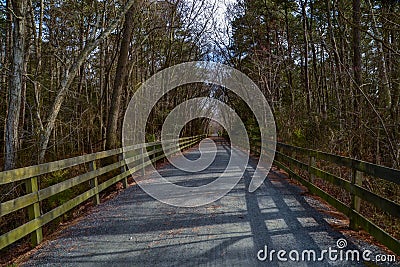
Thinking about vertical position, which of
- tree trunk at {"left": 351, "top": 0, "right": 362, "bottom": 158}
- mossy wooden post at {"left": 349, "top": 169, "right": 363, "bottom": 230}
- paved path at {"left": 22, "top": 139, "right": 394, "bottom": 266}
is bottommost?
paved path at {"left": 22, "top": 139, "right": 394, "bottom": 266}

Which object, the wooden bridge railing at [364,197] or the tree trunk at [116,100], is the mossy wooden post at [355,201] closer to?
the wooden bridge railing at [364,197]

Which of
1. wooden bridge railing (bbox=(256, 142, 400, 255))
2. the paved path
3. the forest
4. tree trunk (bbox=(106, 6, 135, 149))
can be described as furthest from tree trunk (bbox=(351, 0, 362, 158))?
tree trunk (bbox=(106, 6, 135, 149))

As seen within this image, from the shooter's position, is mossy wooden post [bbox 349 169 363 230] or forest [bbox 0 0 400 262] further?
forest [bbox 0 0 400 262]

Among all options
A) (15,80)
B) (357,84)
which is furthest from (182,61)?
(15,80)

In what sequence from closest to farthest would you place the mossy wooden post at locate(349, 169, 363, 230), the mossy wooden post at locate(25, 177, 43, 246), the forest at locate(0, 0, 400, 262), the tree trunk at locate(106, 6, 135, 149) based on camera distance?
the mossy wooden post at locate(25, 177, 43, 246) → the mossy wooden post at locate(349, 169, 363, 230) → the forest at locate(0, 0, 400, 262) → the tree trunk at locate(106, 6, 135, 149)

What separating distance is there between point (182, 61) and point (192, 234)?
2327 cm

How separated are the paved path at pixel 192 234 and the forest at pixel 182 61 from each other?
2.02 meters

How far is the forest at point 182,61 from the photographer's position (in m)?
8.10

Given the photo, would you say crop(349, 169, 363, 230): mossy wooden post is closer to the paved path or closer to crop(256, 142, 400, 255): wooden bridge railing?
crop(256, 142, 400, 255): wooden bridge railing

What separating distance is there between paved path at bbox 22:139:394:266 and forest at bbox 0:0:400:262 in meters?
2.02

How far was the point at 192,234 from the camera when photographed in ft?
15.4

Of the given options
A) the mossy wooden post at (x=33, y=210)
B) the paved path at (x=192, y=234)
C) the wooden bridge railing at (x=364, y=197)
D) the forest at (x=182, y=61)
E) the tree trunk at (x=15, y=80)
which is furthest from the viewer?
the forest at (x=182, y=61)

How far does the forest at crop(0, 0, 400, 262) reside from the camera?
8102 mm

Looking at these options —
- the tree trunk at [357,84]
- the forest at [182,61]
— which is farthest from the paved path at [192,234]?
the tree trunk at [357,84]
